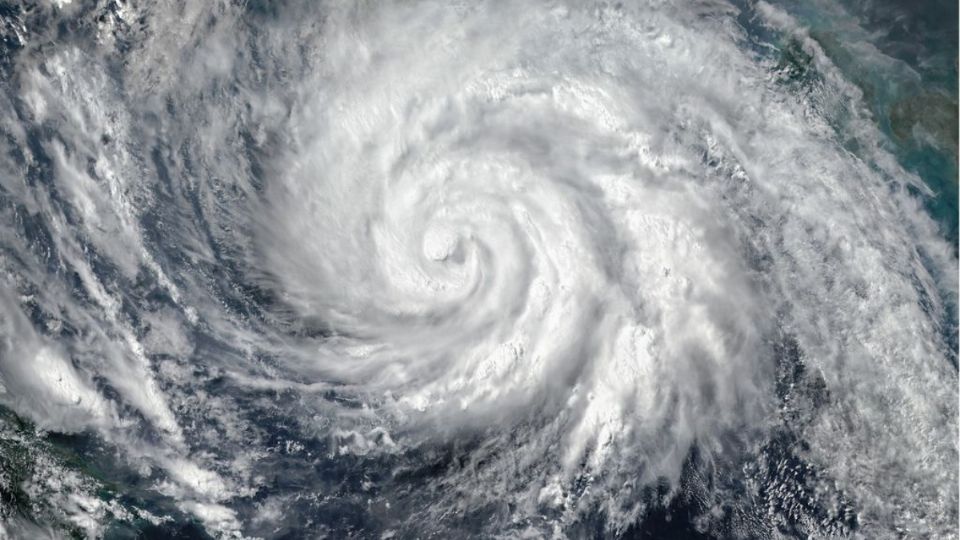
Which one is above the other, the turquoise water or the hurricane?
the turquoise water

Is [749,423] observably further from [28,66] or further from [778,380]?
[28,66]

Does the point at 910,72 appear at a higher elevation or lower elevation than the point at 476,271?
higher

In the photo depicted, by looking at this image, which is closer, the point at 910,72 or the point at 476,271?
the point at 910,72

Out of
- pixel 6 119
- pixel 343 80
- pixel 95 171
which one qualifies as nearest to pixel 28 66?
pixel 6 119

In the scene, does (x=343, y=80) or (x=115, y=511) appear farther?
(x=343, y=80)

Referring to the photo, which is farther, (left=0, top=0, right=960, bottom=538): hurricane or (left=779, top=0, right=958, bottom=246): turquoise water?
(left=779, top=0, right=958, bottom=246): turquoise water

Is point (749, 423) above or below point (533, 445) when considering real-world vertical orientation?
above

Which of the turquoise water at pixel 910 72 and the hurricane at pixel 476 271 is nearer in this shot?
the hurricane at pixel 476 271

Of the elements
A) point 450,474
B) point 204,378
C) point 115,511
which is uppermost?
point 450,474
